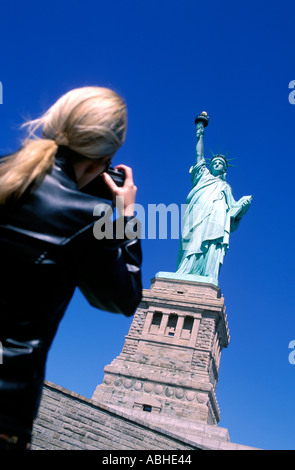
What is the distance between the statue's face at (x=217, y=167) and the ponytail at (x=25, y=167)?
1038 inches

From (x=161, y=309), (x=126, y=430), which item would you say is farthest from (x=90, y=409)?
(x=161, y=309)

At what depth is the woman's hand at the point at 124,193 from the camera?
1831 millimetres

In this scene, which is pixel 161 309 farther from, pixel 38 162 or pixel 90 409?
pixel 38 162

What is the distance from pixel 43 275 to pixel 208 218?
23572 millimetres

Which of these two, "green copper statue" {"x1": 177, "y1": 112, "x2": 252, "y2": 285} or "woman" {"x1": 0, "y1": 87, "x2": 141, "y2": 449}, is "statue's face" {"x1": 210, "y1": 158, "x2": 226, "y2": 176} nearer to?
"green copper statue" {"x1": 177, "y1": 112, "x2": 252, "y2": 285}

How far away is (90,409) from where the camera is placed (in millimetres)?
11664

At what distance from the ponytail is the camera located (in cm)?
32

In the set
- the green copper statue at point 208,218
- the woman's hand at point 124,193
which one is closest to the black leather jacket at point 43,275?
the woman's hand at point 124,193

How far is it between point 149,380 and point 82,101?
18.9 metres

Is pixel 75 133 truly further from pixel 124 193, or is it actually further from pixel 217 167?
pixel 217 167

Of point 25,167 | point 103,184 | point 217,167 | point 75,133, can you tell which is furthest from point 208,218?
point 25,167

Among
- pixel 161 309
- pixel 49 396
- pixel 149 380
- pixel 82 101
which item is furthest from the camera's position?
pixel 161 309

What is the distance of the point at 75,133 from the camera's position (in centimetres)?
162

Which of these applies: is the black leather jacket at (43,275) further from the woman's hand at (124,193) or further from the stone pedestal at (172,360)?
the stone pedestal at (172,360)
